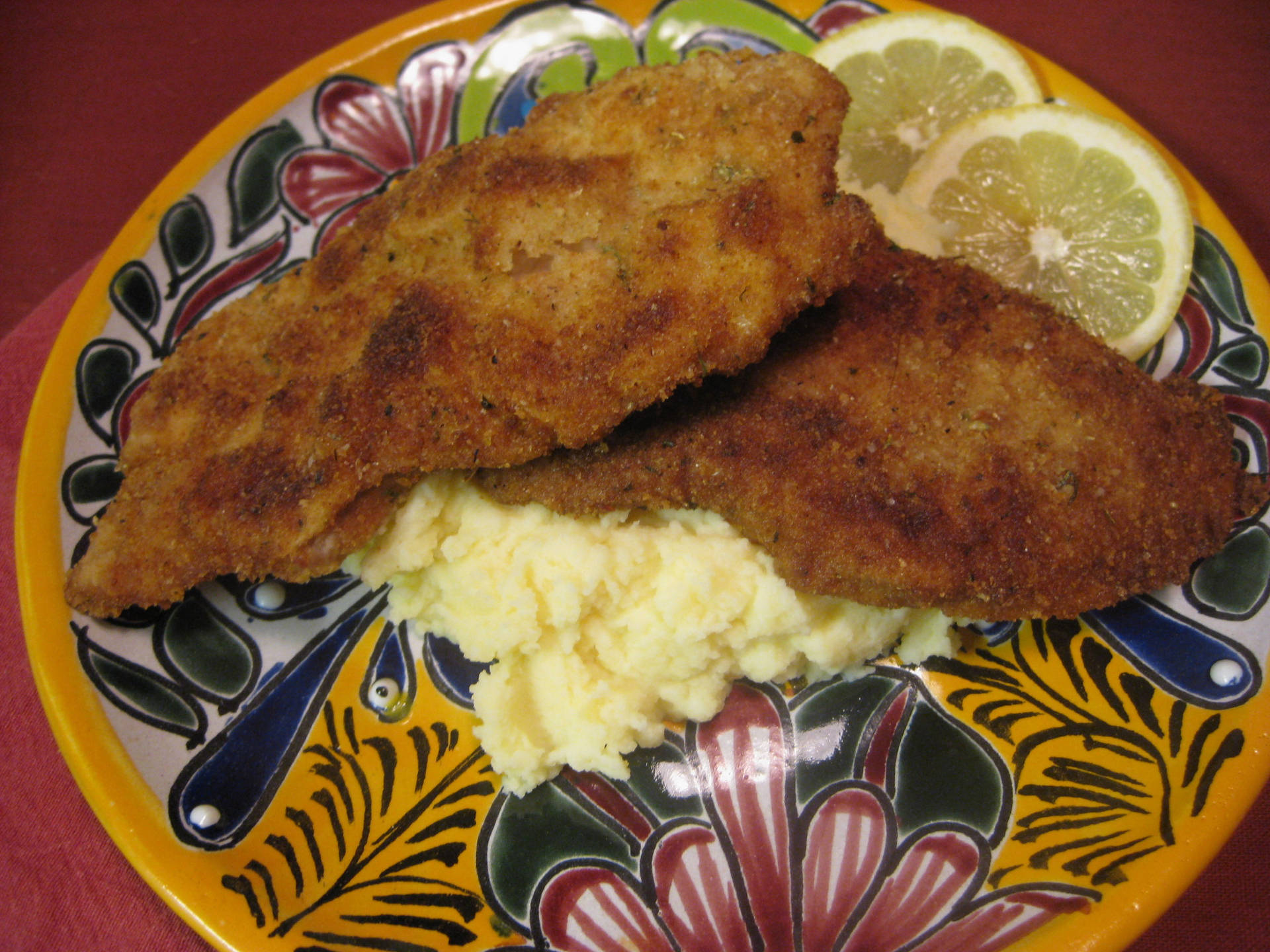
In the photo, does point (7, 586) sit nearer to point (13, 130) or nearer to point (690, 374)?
point (690, 374)

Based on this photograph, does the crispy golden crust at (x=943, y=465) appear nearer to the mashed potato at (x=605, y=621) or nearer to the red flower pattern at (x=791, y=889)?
the mashed potato at (x=605, y=621)

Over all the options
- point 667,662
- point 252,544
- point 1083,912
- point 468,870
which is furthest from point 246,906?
point 1083,912

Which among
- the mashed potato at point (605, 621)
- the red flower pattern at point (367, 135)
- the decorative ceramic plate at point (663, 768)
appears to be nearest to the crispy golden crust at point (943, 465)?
the mashed potato at point (605, 621)

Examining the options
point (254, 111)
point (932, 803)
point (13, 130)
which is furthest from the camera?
point (13, 130)

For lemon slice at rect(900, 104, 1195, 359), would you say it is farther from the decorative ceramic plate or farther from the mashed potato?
the mashed potato

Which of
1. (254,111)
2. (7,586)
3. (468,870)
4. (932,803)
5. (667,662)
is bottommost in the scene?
(932,803)

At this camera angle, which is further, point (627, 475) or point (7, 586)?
point (7, 586)
